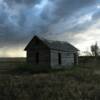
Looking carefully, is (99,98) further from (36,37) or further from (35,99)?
(36,37)

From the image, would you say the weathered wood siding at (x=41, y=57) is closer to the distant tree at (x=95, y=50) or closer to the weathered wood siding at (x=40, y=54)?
the weathered wood siding at (x=40, y=54)

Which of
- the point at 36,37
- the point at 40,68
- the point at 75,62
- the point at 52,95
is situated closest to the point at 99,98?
the point at 52,95

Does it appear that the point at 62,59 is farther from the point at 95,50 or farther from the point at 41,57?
the point at 95,50

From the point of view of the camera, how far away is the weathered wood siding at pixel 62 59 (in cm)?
3258

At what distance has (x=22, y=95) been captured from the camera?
10094mm

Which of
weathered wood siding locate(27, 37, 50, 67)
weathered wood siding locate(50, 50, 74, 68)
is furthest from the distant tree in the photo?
weathered wood siding locate(27, 37, 50, 67)

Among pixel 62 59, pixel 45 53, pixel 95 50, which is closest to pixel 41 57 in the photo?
pixel 45 53

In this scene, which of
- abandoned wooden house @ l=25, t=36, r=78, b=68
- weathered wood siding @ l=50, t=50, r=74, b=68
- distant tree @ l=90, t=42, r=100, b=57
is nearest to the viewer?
abandoned wooden house @ l=25, t=36, r=78, b=68

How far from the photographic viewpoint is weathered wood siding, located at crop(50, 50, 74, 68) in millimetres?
32578

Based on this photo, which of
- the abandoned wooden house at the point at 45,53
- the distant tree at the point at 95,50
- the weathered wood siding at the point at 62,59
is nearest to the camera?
the abandoned wooden house at the point at 45,53

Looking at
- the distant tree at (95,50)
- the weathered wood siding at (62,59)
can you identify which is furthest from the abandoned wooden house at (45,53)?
the distant tree at (95,50)

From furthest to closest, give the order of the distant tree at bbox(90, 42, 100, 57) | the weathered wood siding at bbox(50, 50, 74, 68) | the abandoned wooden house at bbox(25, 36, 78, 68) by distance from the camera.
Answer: the distant tree at bbox(90, 42, 100, 57) → the weathered wood siding at bbox(50, 50, 74, 68) → the abandoned wooden house at bbox(25, 36, 78, 68)

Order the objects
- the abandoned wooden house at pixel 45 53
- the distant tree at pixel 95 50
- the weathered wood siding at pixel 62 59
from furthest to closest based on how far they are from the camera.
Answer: the distant tree at pixel 95 50 < the weathered wood siding at pixel 62 59 < the abandoned wooden house at pixel 45 53

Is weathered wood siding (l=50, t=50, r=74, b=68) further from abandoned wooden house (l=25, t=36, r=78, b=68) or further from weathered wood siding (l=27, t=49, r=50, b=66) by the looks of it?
weathered wood siding (l=27, t=49, r=50, b=66)
